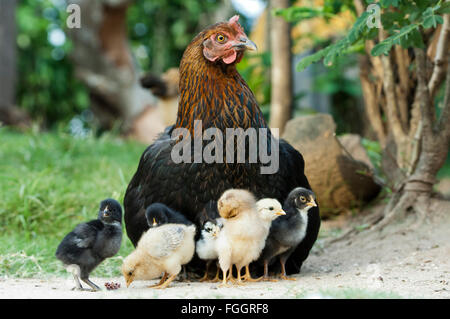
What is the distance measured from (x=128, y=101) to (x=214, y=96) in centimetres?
891

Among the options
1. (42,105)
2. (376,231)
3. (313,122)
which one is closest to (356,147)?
(313,122)

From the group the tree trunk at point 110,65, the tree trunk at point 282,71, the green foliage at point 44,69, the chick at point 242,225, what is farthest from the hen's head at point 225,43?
the green foliage at point 44,69

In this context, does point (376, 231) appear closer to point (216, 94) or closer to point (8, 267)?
point (216, 94)

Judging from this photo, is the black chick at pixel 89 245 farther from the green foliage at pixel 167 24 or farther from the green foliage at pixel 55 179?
the green foliage at pixel 167 24

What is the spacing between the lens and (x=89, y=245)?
3.29 metres

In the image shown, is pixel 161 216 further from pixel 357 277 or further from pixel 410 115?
pixel 410 115

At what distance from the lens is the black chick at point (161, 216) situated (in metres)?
3.38

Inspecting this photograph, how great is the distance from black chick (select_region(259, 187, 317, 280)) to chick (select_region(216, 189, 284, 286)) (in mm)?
170

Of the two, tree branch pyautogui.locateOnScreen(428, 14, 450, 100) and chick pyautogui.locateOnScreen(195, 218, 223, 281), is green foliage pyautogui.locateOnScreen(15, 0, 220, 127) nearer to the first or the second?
tree branch pyautogui.locateOnScreen(428, 14, 450, 100)

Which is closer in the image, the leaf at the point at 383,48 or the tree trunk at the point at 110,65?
the leaf at the point at 383,48

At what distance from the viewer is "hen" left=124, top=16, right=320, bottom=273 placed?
348 cm

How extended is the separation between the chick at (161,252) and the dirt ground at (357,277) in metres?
0.10

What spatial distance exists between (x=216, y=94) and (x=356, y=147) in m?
2.94

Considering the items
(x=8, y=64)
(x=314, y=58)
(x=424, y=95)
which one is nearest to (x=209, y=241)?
(x=314, y=58)
